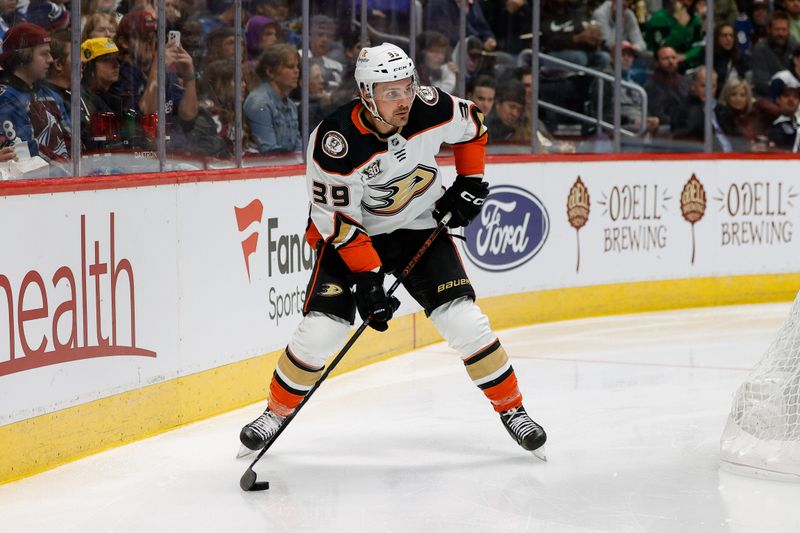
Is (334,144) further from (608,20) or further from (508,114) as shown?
(608,20)

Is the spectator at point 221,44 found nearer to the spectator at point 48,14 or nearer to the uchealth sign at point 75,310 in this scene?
the spectator at point 48,14

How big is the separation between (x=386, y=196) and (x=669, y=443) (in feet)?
3.95

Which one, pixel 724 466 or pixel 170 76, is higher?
pixel 170 76

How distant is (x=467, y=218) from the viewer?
3.66 metres

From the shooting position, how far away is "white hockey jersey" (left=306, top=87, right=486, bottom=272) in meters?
3.39

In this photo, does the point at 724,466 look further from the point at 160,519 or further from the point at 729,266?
the point at 729,266

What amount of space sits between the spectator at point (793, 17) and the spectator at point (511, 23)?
1.92 metres

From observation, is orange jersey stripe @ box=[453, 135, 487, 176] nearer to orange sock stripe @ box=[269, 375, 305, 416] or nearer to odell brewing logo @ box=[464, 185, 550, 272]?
orange sock stripe @ box=[269, 375, 305, 416]

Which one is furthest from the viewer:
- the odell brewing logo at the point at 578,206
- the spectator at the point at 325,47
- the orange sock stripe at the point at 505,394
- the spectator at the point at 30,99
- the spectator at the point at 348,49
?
the odell brewing logo at the point at 578,206

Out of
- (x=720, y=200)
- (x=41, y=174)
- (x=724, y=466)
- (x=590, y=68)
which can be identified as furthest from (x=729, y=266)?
(x=41, y=174)

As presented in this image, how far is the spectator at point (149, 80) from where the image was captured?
4.09 metres

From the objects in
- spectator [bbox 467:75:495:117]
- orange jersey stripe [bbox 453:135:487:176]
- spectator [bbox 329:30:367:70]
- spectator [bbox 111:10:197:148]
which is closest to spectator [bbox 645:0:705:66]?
spectator [bbox 467:75:495:117]

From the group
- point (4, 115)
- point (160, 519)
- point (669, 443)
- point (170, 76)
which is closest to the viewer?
point (160, 519)

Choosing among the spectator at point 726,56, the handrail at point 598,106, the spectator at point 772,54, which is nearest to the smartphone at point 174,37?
the handrail at point 598,106
